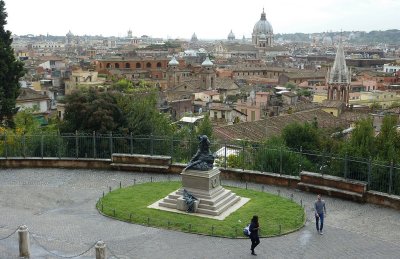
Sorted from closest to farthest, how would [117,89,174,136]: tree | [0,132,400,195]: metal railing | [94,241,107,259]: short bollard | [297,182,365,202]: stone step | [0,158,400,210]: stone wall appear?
[94,241,107,259]: short bollard, [0,158,400,210]: stone wall, [297,182,365,202]: stone step, [0,132,400,195]: metal railing, [117,89,174,136]: tree

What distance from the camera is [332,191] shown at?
15773mm

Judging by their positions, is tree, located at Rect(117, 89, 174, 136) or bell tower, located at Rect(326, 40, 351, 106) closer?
tree, located at Rect(117, 89, 174, 136)

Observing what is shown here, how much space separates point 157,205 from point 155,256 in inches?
134

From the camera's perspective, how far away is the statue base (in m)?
14.4

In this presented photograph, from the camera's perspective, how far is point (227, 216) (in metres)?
14.2

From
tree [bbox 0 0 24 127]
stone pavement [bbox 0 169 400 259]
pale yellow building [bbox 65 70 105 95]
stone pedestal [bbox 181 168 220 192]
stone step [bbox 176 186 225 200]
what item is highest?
tree [bbox 0 0 24 127]

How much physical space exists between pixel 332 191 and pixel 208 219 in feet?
13.8

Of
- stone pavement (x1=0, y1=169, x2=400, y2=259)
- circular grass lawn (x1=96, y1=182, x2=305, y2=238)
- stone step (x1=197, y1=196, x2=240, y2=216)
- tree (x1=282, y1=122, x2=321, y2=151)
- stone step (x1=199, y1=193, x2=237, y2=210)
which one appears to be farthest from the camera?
tree (x1=282, y1=122, x2=321, y2=151)

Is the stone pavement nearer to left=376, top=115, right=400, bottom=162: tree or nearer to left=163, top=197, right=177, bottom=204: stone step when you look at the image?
left=163, top=197, right=177, bottom=204: stone step

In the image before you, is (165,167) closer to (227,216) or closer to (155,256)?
(227,216)

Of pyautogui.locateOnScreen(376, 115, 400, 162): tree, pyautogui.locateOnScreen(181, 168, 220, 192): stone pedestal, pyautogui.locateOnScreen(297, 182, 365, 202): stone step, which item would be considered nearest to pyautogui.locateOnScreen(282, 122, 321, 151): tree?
pyautogui.locateOnScreen(376, 115, 400, 162): tree

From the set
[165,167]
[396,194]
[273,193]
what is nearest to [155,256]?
[273,193]

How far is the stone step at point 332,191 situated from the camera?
15305 millimetres

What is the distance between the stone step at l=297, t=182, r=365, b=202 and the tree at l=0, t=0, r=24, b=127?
1570cm
